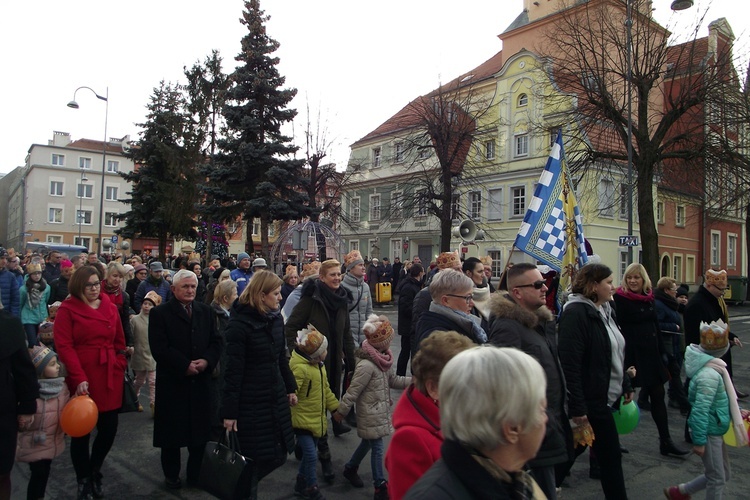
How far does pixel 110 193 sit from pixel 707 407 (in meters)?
76.7

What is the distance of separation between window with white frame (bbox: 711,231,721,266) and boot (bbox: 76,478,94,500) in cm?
4870

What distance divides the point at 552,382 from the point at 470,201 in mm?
33063

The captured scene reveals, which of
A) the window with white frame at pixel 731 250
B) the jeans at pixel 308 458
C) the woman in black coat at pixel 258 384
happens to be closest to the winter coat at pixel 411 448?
the woman in black coat at pixel 258 384

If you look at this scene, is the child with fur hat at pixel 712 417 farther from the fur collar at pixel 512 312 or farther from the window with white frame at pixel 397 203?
the window with white frame at pixel 397 203

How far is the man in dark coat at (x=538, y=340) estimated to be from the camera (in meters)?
3.13

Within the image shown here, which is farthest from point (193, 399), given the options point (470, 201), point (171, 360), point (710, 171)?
point (470, 201)

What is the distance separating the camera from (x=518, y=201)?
34219 millimetres

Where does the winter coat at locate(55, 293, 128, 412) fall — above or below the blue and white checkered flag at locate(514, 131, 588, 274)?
below

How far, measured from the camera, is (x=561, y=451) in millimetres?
3164

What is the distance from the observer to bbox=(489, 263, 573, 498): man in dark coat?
3133 mm

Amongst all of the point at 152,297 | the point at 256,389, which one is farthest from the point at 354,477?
the point at 152,297

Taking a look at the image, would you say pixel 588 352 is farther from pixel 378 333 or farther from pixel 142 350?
pixel 142 350

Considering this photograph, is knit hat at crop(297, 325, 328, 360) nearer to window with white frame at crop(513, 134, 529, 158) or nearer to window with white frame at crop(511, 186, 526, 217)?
window with white frame at crop(511, 186, 526, 217)

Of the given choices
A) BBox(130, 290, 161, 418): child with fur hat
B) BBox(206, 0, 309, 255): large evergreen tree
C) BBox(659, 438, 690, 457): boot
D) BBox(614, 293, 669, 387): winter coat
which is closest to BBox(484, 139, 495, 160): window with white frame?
BBox(206, 0, 309, 255): large evergreen tree
